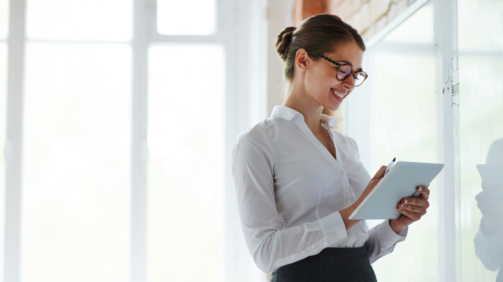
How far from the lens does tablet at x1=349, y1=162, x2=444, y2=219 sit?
3.28 ft

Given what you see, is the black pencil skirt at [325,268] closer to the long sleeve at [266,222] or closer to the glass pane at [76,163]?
the long sleeve at [266,222]

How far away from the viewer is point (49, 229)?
126 inches

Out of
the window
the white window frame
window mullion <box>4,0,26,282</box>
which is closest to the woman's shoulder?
the white window frame

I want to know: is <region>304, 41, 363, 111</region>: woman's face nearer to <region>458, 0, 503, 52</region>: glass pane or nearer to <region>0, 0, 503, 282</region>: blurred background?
<region>458, 0, 503, 52</region>: glass pane

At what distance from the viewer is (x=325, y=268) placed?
1.17 m

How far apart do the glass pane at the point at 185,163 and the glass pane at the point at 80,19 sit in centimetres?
33

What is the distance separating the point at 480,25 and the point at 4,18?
3.23 metres

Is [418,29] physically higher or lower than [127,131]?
higher

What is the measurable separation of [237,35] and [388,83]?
1.82 meters

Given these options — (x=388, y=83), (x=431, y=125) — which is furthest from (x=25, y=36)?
(x=431, y=125)

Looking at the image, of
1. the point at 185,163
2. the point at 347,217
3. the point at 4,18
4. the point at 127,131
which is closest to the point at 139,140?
the point at 127,131

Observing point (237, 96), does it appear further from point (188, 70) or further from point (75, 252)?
point (75, 252)

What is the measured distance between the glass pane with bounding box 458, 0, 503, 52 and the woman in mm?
287

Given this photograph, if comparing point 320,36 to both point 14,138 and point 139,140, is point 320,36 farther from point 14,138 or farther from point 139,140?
point 14,138
